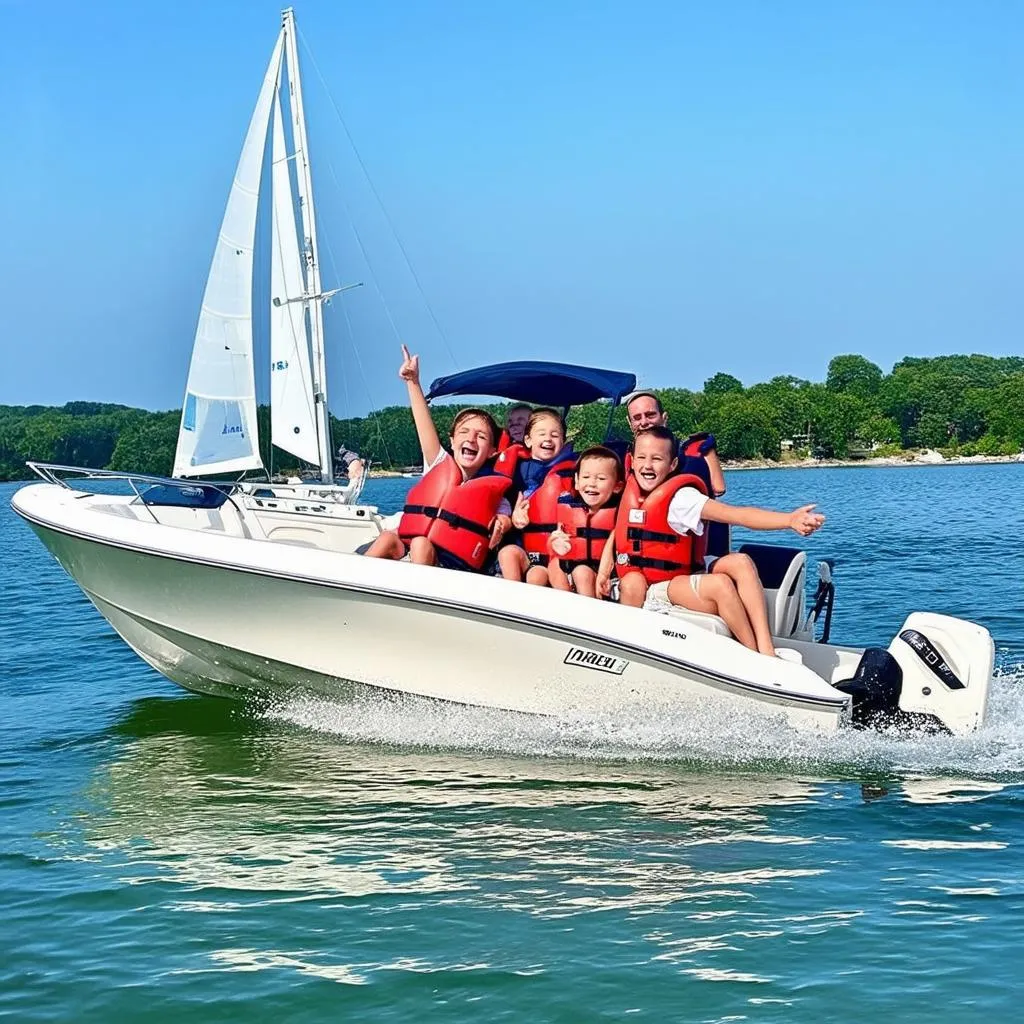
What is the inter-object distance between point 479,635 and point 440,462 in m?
0.95

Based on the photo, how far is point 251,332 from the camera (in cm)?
1521

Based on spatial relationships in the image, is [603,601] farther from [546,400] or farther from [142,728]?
[142,728]

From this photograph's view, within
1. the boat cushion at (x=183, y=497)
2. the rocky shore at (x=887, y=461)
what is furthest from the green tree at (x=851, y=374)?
→ the boat cushion at (x=183, y=497)

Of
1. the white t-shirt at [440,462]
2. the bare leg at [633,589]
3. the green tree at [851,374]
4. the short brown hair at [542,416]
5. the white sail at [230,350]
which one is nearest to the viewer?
the bare leg at [633,589]

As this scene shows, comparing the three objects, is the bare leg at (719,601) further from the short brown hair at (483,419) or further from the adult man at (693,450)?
the short brown hair at (483,419)

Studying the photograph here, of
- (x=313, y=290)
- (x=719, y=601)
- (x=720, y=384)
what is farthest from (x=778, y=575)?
(x=720, y=384)

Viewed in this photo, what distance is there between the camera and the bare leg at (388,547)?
6.45 meters

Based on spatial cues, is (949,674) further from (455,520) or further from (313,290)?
(313,290)

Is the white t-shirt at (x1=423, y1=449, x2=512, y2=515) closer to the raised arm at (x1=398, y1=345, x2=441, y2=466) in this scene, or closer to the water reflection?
the raised arm at (x1=398, y1=345, x2=441, y2=466)

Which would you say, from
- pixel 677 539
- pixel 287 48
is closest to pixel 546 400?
pixel 677 539

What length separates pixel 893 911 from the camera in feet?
13.5

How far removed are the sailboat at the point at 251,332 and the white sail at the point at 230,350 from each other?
0.04 feet

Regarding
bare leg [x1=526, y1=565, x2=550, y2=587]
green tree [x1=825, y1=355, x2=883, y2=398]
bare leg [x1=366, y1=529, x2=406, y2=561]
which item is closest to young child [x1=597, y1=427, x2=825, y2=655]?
bare leg [x1=526, y1=565, x2=550, y2=587]

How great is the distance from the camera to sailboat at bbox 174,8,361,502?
14.6 meters
